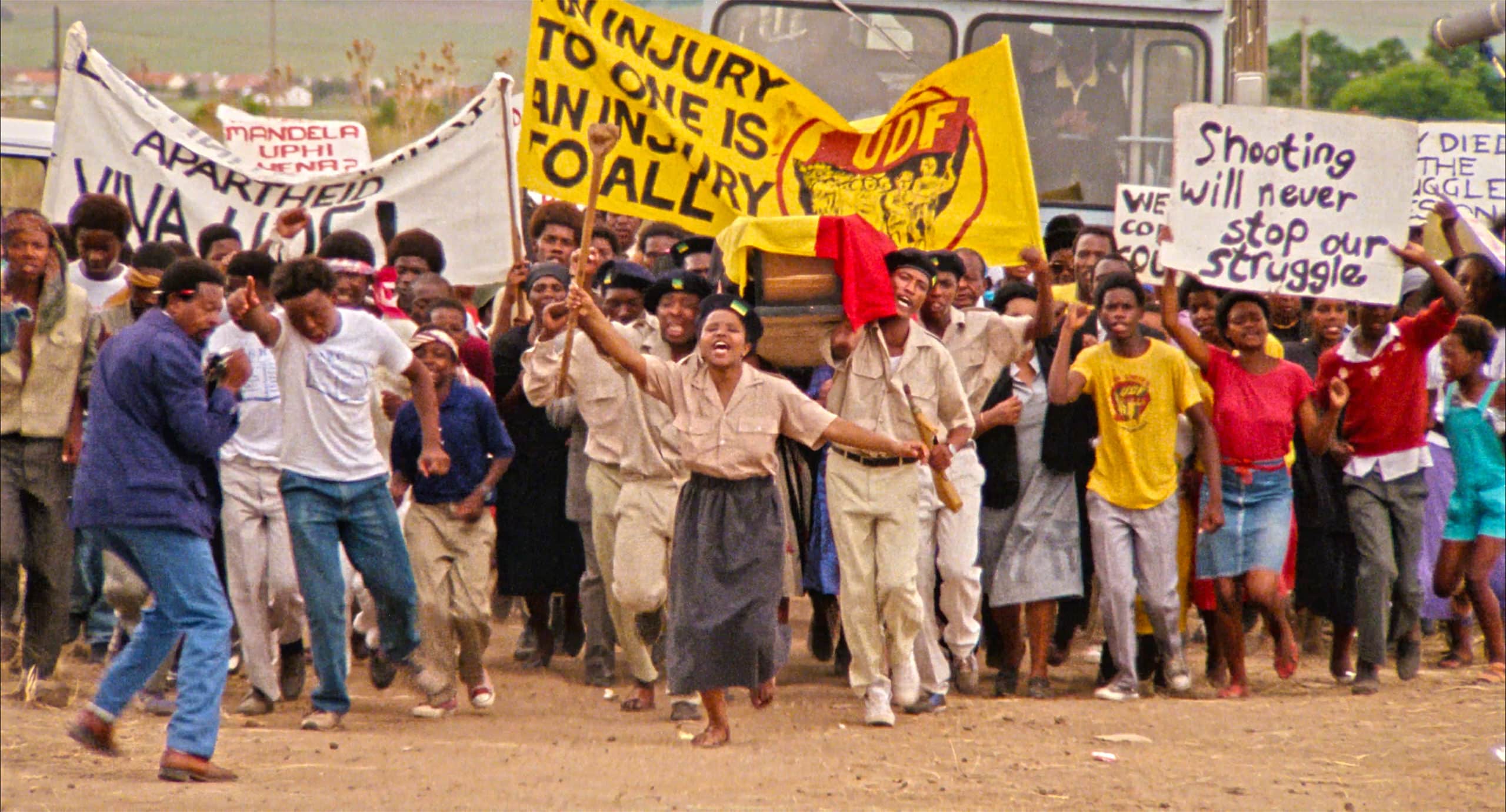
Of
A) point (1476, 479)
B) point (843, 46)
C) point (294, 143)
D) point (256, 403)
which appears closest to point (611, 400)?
point (256, 403)

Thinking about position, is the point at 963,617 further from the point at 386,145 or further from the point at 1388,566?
the point at 386,145

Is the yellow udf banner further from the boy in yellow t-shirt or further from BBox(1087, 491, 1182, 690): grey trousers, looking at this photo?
BBox(1087, 491, 1182, 690): grey trousers

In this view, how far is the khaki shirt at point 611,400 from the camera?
8.41 metres

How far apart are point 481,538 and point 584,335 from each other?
0.99 metres

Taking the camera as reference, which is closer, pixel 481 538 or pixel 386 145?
pixel 481 538

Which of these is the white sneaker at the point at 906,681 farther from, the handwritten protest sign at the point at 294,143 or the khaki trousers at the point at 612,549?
the handwritten protest sign at the point at 294,143

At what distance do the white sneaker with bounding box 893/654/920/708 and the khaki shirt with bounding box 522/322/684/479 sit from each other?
47.9 inches

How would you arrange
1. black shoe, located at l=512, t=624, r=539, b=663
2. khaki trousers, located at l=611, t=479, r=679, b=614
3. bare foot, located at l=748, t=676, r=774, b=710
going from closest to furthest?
khaki trousers, located at l=611, t=479, r=679, b=614 → bare foot, located at l=748, t=676, r=774, b=710 → black shoe, located at l=512, t=624, r=539, b=663

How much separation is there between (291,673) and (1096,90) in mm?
6443

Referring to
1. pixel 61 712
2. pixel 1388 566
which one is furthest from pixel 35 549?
pixel 1388 566

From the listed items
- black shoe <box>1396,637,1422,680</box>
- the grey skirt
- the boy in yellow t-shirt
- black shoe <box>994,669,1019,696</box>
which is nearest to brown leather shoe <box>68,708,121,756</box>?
the grey skirt

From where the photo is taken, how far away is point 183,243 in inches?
396

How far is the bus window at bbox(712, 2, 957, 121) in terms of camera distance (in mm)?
12336

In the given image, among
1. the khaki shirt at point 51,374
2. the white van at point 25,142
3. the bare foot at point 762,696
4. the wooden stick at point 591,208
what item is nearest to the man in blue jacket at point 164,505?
the wooden stick at point 591,208
